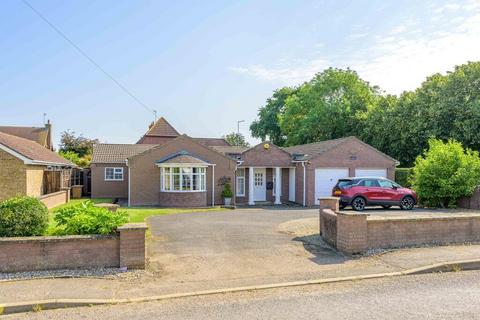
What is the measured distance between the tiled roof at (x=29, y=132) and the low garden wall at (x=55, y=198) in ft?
80.8

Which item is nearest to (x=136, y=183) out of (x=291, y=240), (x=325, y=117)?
(x=291, y=240)

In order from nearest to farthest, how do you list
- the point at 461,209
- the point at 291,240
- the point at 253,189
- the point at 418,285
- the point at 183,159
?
the point at 418,285 → the point at 291,240 → the point at 461,209 → the point at 183,159 → the point at 253,189

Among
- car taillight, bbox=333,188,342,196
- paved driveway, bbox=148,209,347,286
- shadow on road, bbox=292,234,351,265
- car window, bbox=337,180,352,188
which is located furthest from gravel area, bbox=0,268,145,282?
car window, bbox=337,180,352,188

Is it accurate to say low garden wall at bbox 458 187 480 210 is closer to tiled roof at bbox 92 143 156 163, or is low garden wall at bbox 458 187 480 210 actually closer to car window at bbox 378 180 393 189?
car window at bbox 378 180 393 189

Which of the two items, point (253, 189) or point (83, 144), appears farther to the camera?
point (83, 144)

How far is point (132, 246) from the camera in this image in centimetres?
865

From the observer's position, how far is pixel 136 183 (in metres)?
24.7

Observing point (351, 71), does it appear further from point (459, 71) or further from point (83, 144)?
point (83, 144)

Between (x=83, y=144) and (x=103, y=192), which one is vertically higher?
(x=83, y=144)

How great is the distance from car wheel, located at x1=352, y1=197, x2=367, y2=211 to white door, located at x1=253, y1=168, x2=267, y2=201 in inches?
330

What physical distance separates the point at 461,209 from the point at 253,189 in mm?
12303

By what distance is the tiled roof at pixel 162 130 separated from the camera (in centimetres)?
4378

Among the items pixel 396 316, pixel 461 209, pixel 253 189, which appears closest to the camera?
pixel 396 316

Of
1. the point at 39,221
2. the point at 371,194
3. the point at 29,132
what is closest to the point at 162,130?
the point at 29,132
